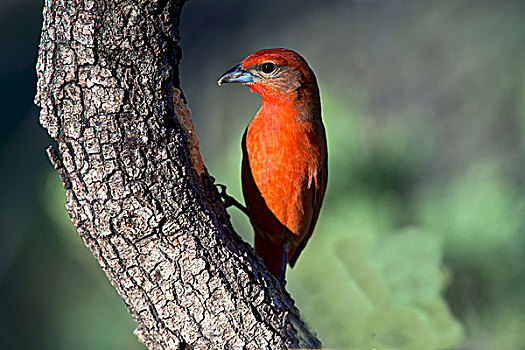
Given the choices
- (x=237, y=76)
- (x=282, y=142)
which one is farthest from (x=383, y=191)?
(x=237, y=76)

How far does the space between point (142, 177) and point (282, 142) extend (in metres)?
0.96

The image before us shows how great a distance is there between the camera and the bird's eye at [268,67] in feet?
7.84

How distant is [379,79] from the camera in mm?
4395

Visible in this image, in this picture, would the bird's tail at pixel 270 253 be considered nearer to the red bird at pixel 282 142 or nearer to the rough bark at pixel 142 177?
the red bird at pixel 282 142

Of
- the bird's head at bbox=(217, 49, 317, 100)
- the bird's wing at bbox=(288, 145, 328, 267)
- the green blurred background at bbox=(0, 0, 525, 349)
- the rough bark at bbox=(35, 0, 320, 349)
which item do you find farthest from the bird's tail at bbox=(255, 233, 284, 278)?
the rough bark at bbox=(35, 0, 320, 349)

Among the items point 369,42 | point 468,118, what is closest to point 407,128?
point 468,118

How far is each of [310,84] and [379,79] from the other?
6.83 feet

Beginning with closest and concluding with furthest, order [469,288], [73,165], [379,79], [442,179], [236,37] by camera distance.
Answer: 1. [73,165]
2. [469,288]
3. [442,179]
4. [379,79]
5. [236,37]

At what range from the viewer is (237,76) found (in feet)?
7.79

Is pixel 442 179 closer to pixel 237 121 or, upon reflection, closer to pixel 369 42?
pixel 369 42

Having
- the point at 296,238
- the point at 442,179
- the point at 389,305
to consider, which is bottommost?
the point at 296,238

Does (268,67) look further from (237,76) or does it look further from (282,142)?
(282,142)

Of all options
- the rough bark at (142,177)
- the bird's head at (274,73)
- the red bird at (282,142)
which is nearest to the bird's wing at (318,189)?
the red bird at (282,142)

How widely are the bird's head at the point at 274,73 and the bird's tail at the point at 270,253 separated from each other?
689mm
